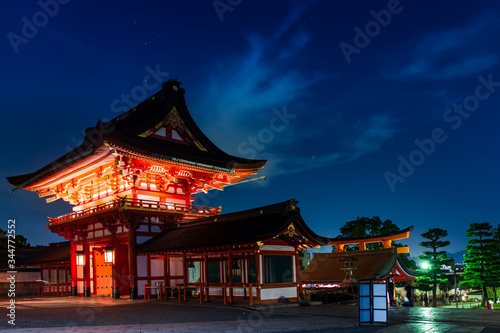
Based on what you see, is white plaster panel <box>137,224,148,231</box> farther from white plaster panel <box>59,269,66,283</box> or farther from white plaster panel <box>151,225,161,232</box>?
white plaster panel <box>59,269,66,283</box>

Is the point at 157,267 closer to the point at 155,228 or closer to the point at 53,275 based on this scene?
the point at 155,228

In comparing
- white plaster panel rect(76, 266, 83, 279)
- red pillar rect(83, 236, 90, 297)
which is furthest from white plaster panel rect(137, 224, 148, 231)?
white plaster panel rect(76, 266, 83, 279)

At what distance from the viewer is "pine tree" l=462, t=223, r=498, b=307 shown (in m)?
41.1

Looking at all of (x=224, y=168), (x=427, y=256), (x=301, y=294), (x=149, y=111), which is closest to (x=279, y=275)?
(x=301, y=294)

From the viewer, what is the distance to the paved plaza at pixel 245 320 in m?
13.9

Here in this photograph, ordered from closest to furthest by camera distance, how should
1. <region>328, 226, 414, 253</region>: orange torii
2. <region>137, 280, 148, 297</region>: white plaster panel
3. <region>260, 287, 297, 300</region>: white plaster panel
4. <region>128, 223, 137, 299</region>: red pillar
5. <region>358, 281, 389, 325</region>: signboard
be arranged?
<region>358, 281, 389, 325</region>: signboard, <region>260, 287, 297, 300</region>: white plaster panel, <region>128, 223, 137, 299</region>: red pillar, <region>137, 280, 148, 297</region>: white plaster panel, <region>328, 226, 414, 253</region>: orange torii

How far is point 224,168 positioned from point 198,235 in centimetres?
861

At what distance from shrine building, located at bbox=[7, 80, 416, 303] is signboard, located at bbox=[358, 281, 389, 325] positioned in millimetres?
6547

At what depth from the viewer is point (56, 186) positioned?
117 ft

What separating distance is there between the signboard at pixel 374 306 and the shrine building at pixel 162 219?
6.55m

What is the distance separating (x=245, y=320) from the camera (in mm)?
16125

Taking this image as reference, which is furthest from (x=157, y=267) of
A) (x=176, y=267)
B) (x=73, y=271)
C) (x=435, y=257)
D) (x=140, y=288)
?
(x=435, y=257)

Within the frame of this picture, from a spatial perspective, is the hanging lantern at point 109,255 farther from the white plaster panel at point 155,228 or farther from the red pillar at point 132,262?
the white plaster panel at point 155,228

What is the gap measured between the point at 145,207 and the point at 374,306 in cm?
1723
